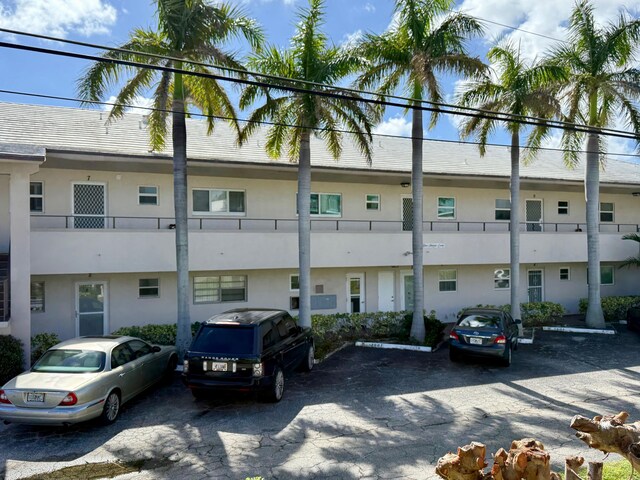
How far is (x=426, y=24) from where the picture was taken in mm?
14125

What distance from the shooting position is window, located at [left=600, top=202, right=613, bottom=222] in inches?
893

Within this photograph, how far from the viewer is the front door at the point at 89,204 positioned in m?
14.9

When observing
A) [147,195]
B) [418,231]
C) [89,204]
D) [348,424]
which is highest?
Answer: [147,195]

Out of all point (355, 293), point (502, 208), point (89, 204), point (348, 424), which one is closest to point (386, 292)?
point (355, 293)

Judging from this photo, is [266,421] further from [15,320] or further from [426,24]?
[426,24]

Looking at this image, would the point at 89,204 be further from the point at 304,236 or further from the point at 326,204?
the point at 326,204

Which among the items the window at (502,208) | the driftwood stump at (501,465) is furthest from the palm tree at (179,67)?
the window at (502,208)

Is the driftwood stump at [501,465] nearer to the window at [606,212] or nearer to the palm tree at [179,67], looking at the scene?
the palm tree at [179,67]

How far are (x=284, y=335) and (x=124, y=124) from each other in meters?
11.4

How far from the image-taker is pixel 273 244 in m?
15.9

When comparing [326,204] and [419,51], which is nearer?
[419,51]

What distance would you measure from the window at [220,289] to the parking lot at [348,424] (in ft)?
16.5

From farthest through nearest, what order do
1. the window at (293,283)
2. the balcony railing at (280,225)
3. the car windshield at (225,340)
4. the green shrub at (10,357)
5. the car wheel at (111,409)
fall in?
the window at (293,283), the balcony railing at (280,225), the green shrub at (10,357), the car windshield at (225,340), the car wheel at (111,409)

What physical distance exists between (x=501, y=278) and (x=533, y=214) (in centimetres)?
357
